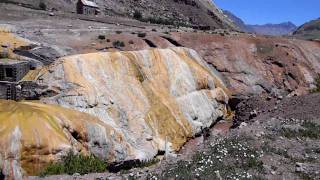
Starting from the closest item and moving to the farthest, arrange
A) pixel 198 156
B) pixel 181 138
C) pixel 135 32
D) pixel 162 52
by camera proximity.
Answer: pixel 198 156, pixel 181 138, pixel 162 52, pixel 135 32

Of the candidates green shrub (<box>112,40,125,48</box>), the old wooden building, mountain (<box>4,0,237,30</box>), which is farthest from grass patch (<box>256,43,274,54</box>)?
the old wooden building

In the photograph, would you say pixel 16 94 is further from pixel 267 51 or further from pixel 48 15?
pixel 267 51

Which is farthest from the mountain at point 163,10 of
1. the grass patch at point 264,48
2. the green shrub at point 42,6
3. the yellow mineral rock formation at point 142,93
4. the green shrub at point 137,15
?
the yellow mineral rock formation at point 142,93

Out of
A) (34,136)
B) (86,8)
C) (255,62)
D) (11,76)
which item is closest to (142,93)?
(11,76)

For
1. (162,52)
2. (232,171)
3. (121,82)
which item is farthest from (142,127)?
(232,171)

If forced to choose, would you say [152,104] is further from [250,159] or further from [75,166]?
[250,159]

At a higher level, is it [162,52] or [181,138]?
[162,52]

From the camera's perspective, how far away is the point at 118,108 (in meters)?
29.1

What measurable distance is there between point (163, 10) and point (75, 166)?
66.1 metres

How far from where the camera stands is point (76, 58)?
2986 centimetres

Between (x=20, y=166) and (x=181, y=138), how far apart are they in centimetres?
1293

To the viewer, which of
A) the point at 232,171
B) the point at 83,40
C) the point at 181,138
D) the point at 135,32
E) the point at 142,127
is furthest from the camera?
the point at 135,32

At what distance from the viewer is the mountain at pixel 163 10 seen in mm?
74625

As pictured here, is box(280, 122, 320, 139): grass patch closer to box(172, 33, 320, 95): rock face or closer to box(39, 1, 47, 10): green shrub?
box(172, 33, 320, 95): rock face
